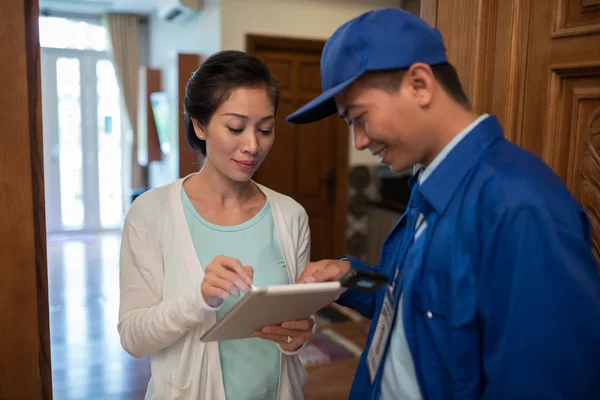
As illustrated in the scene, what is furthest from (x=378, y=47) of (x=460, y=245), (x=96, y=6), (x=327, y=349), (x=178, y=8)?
(x=96, y=6)

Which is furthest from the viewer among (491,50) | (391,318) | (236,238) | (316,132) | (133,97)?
(133,97)

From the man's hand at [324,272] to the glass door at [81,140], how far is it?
22.4 feet

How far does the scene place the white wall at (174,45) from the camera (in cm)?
492

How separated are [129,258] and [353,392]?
63 centimetres

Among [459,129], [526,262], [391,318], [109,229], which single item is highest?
[459,129]

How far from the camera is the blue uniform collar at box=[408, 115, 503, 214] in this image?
0.94 m

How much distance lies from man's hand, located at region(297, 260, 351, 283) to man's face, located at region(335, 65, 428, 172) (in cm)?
32

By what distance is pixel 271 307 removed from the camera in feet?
3.53

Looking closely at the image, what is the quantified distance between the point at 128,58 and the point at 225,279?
6.97 m

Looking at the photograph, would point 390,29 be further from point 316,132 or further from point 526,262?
point 316,132

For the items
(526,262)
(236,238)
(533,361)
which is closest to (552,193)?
(526,262)

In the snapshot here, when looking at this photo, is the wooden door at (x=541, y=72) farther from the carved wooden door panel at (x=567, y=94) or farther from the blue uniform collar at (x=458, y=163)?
the blue uniform collar at (x=458, y=163)

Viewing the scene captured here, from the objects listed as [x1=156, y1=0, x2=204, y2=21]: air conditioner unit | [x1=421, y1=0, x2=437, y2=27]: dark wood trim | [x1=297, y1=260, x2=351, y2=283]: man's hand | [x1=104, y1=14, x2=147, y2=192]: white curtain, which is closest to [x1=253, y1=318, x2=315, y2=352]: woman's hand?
[x1=297, y1=260, x2=351, y2=283]: man's hand

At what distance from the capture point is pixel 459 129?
3.23 ft
